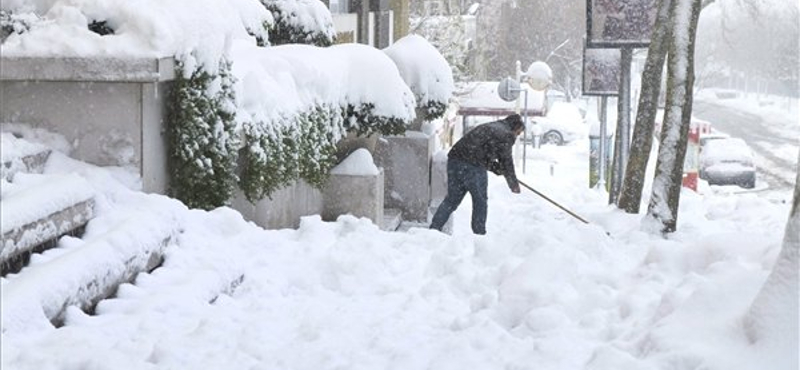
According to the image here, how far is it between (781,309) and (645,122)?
391 inches

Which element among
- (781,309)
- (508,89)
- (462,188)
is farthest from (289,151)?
(508,89)

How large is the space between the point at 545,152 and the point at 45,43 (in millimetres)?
42604

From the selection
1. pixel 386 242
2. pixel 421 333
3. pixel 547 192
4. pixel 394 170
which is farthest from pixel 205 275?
pixel 547 192

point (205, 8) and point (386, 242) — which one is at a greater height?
point (205, 8)

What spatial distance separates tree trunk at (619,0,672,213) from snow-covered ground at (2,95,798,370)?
6177mm

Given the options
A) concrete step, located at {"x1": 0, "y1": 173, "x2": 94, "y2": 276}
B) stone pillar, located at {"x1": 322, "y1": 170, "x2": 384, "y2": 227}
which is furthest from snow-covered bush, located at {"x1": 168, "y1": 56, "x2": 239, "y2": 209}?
stone pillar, located at {"x1": 322, "y1": 170, "x2": 384, "y2": 227}

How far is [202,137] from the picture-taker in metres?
6.79

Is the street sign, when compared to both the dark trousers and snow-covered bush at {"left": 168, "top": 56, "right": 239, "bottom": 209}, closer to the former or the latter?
the dark trousers

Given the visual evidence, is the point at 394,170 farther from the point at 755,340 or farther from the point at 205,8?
the point at 755,340

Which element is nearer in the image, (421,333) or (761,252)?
(421,333)

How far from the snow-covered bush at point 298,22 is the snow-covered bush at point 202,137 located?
5.32 meters

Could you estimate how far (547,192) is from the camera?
78.0 feet

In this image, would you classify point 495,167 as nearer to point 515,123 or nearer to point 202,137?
point 515,123

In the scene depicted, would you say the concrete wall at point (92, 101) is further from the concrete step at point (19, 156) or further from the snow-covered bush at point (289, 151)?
the snow-covered bush at point (289, 151)
